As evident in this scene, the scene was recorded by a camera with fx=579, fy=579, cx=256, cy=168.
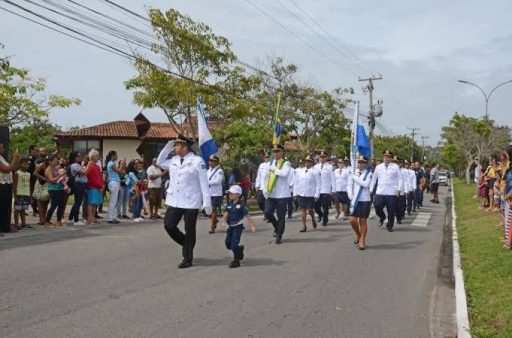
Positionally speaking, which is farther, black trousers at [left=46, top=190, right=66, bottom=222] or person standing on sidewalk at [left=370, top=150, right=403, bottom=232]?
person standing on sidewalk at [left=370, top=150, right=403, bottom=232]

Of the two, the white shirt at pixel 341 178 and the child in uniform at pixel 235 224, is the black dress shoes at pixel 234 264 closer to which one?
the child in uniform at pixel 235 224

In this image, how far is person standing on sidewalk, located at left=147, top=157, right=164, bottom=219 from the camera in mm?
15602

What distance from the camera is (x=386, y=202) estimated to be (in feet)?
45.6

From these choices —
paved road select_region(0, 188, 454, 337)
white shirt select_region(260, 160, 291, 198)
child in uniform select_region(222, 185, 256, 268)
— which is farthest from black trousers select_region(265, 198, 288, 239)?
child in uniform select_region(222, 185, 256, 268)

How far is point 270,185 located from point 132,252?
3.13 meters

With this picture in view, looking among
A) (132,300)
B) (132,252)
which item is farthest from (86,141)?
(132,300)

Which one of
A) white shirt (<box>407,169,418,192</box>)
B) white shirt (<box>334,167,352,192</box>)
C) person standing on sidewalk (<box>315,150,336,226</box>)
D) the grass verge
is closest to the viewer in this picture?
the grass verge

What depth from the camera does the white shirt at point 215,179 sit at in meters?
12.9

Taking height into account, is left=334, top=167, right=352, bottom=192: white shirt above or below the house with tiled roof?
below

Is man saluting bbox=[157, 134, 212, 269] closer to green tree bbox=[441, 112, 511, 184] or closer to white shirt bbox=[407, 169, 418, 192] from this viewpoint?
white shirt bbox=[407, 169, 418, 192]

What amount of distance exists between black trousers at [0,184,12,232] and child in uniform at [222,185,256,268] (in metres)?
4.95

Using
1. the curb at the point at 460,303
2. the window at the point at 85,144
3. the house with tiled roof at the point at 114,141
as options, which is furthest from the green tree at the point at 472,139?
the curb at the point at 460,303

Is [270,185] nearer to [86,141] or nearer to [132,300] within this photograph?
[132,300]

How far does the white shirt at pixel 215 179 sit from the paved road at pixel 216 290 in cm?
187
